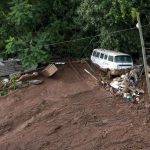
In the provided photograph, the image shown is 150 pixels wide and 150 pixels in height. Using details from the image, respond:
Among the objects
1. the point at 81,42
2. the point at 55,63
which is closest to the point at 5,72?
the point at 55,63

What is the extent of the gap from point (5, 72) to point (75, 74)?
14.2ft

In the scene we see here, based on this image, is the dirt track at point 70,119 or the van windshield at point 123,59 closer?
the dirt track at point 70,119

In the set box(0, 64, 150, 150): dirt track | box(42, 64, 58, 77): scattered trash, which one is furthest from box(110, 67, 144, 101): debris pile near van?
box(42, 64, 58, 77): scattered trash

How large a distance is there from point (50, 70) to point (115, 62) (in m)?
3.94

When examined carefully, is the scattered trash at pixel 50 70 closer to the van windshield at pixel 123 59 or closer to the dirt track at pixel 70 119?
the dirt track at pixel 70 119

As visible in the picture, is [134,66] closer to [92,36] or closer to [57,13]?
[92,36]

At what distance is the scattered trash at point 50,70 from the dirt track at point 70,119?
17.8 inches

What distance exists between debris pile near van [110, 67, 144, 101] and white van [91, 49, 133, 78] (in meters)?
0.60

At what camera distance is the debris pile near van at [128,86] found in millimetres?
29031

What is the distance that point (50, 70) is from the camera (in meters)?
31.4

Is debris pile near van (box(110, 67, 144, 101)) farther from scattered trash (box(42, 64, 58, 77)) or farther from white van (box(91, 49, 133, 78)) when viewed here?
scattered trash (box(42, 64, 58, 77))

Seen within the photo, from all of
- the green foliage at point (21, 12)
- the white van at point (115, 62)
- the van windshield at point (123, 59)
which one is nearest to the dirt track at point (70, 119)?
the white van at point (115, 62)

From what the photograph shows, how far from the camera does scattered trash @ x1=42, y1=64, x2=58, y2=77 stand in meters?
31.4

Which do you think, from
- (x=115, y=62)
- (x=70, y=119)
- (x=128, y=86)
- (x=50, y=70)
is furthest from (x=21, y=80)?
(x=128, y=86)
